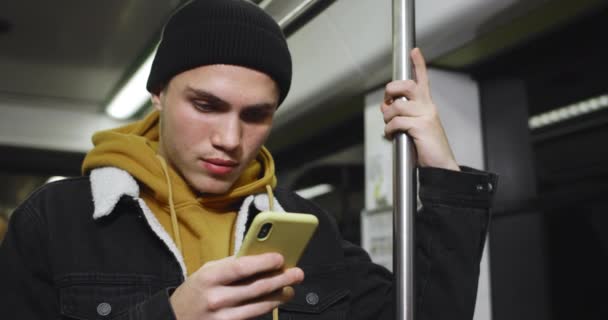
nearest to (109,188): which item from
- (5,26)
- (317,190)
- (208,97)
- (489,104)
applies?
(208,97)

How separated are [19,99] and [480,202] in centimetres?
334

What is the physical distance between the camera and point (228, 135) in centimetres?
98

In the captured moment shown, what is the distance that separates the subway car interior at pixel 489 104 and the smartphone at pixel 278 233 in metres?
0.81

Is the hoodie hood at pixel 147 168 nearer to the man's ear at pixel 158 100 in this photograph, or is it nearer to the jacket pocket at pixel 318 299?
the man's ear at pixel 158 100

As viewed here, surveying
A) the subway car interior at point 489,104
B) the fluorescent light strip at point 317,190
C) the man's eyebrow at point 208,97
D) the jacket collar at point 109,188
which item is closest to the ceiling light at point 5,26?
the subway car interior at point 489,104

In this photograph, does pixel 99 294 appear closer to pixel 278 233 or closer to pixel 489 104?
pixel 278 233

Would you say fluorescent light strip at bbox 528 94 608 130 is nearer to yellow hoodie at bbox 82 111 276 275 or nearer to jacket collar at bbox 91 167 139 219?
yellow hoodie at bbox 82 111 276 275

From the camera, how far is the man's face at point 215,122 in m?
0.99

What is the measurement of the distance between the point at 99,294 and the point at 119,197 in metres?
0.15

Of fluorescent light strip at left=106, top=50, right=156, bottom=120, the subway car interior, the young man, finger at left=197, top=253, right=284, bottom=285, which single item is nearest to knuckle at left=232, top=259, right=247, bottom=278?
finger at left=197, top=253, right=284, bottom=285

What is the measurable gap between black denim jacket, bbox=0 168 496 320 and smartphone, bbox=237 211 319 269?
200mm

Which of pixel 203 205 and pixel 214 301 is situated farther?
pixel 203 205

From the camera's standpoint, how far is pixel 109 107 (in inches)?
144

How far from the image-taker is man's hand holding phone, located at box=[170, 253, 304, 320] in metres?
0.67
